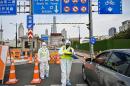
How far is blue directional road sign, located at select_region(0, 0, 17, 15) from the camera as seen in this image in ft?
99.9

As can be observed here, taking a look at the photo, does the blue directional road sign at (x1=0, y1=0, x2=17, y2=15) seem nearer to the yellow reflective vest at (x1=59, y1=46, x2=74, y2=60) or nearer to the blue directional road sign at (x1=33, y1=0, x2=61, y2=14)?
the blue directional road sign at (x1=33, y1=0, x2=61, y2=14)

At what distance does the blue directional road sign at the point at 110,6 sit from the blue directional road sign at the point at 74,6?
5.01 ft

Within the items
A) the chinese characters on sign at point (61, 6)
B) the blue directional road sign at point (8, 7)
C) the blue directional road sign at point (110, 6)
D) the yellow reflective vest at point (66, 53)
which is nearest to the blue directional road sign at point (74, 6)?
the chinese characters on sign at point (61, 6)

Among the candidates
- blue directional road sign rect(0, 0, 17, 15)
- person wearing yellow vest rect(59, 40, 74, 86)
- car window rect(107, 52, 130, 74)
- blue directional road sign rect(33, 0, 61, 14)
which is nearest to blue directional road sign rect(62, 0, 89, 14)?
blue directional road sign rect(33, 0, 61, 14)

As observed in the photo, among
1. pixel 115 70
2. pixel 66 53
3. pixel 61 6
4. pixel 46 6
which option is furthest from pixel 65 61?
pixel 46 6

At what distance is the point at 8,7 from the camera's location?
30.5 meters

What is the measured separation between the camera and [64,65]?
10945 mm

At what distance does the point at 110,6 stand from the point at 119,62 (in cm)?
2486

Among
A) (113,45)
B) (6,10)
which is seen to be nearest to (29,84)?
(6,10)

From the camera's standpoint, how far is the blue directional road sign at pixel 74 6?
3062 cm

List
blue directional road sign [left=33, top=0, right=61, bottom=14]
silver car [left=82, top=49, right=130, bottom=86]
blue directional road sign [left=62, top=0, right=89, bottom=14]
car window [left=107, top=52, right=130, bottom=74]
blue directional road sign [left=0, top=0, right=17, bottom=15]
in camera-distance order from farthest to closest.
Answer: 1. blue directional road sign [left=33, top=0, right=61, bottom=14]
2. blue directional road sign [left=62, top=0, right=89, bottom=14]
3. blue directional road sign [left=0, top=0, right=17, bottom=15]
4. car window [left=107, top=52, right=130, bottom=74]
5. silver car [left=82, top=49, right=130, bottom=86]

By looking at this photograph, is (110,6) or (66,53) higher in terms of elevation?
(110,6)

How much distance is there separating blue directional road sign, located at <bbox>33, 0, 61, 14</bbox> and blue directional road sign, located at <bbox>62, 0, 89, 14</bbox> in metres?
0.69

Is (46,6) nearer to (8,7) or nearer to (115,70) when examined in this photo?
(8,7)
